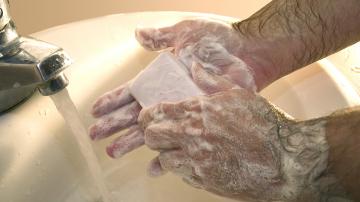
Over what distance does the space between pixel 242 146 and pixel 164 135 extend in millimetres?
79

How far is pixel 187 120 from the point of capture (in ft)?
1.45

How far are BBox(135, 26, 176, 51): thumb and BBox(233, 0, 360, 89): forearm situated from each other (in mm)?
85

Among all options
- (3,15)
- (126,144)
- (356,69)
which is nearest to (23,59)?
(3,15)

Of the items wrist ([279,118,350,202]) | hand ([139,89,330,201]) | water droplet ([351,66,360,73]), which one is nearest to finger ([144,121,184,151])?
hand ([139,89,330,201])

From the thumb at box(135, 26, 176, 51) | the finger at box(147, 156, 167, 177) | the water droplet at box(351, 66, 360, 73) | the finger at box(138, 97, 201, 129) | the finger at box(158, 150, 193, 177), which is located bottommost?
the finger at box(147, 156, 167, 177)

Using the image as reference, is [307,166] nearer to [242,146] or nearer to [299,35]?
[242,146]

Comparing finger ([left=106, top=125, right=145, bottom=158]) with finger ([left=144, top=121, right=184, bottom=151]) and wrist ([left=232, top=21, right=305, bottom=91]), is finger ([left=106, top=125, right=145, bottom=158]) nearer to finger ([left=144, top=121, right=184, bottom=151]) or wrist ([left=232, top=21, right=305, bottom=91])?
finger ([left=144, top=121, right=184, bottom=151])

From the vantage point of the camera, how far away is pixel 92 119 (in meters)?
0.55

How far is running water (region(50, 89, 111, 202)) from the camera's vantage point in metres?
0.48

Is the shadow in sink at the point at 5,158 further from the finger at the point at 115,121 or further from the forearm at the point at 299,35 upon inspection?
the forearm at the point at 299,35

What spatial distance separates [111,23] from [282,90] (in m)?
0.26

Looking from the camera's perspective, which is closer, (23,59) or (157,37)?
(23,59)

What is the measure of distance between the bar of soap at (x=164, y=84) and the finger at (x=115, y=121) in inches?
0.7

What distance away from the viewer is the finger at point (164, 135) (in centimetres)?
44
